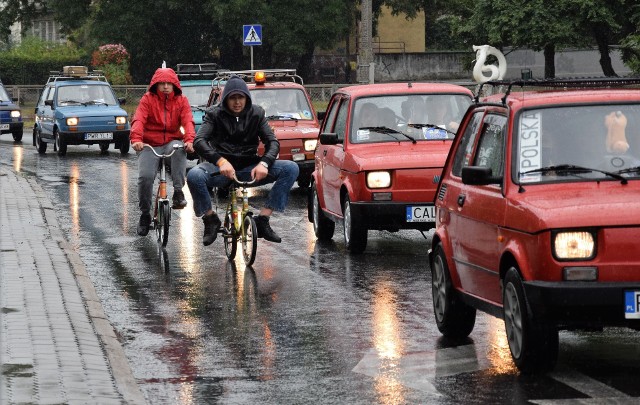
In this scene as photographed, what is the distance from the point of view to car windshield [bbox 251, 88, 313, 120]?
81.1 feet

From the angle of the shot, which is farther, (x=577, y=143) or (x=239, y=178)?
(x=239, y=178)

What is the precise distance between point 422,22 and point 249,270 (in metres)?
77.0

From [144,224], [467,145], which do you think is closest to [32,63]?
[144,224]

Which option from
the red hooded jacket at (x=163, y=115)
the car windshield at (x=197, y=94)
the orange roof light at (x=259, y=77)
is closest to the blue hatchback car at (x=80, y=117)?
the car windshield at (x=197, y=94)

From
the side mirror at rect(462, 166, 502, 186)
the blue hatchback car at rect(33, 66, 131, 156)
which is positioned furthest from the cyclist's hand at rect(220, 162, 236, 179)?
the blue hatchback car at rect(33, 66, 131, 156)

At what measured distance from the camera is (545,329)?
8336mm

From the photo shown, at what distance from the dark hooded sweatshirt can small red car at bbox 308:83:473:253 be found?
3.80 feet

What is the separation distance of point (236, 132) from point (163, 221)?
1926 millimetres

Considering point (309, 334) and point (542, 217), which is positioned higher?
point (542, 217)

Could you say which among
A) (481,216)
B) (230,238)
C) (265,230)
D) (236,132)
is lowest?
(230,238)

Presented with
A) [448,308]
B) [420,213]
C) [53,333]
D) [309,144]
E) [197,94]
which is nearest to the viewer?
[53,333]

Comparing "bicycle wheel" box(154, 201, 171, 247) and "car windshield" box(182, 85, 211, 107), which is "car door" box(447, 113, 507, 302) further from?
"car windshield" box(182, 85, 211, 107)

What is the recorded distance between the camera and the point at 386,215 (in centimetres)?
1512

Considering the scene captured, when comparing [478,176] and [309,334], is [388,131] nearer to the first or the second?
[309,334]
